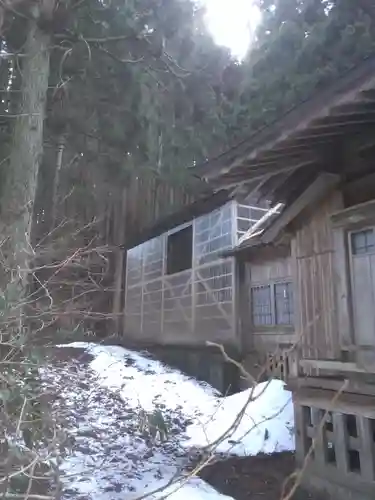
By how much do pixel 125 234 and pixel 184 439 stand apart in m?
12.1

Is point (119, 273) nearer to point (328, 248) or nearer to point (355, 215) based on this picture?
point (328, 248)

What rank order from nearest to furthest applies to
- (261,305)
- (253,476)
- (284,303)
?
(253,476)
(284,303)
(261,305)

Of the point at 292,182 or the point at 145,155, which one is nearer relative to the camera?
the point at 292,182

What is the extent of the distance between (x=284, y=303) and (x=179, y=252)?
6.34 meters

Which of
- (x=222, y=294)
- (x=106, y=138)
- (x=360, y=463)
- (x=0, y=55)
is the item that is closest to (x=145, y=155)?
(x=106, y=138)

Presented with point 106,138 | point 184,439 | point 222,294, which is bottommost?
point 184,439

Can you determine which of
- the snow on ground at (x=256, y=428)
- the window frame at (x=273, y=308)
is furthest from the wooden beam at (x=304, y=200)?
the window frame at (x=273, y=308)

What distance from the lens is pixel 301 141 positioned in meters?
4.84

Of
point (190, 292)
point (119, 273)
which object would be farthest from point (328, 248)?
point (119, 273)

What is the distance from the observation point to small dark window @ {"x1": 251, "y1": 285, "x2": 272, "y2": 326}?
11031 mm

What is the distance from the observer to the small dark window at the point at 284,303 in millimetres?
10413

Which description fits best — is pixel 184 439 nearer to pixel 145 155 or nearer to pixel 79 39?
pixel 79 39

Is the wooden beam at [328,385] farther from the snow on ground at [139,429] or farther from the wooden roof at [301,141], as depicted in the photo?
the wooden roof at [301,141]

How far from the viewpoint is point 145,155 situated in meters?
13.5
